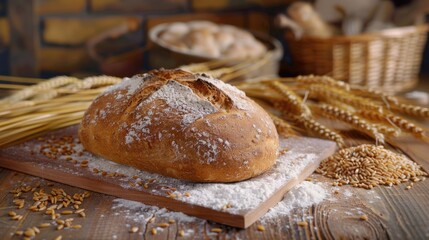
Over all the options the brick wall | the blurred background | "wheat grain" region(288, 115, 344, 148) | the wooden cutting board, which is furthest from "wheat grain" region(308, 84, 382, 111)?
the brick wall

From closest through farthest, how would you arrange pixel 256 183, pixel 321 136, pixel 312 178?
pixel 256 183 → pixel 312 178 → pixel 321 136

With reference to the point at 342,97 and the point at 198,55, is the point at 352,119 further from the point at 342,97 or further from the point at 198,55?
the point at 198,55

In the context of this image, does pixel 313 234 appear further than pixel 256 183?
No

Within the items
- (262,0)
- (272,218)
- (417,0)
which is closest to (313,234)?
(272,218)

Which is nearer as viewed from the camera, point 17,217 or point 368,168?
point 17,217

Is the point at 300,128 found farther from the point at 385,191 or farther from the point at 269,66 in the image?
the point at 269,66

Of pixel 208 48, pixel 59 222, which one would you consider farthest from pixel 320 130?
→ pixel 208 48
